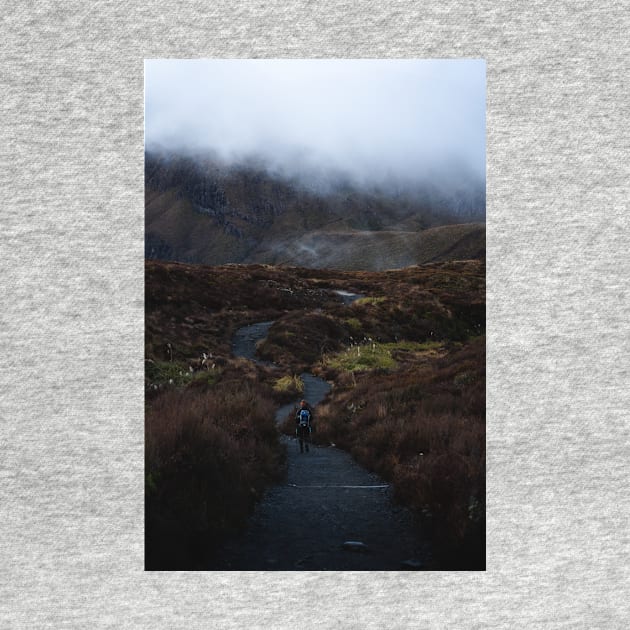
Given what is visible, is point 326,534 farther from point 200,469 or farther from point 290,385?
point 290,385

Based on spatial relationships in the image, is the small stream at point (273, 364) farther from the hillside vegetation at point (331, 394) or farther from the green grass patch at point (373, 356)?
the green grass patch at point (373, 356)

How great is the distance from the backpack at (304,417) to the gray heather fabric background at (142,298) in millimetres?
1261

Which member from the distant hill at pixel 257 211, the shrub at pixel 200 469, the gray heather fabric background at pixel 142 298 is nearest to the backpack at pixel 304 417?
the shrub at pixel 200 469

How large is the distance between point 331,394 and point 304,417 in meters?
0.39

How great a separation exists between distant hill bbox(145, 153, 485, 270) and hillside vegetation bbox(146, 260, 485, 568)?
256 millimetres

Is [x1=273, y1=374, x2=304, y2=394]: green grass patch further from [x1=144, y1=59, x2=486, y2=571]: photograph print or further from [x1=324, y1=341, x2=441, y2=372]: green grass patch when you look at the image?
[x1=324, y1=341, x2=441, y2=372]: green grass patch

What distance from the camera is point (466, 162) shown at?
3.94m

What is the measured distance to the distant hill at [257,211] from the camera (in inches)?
159

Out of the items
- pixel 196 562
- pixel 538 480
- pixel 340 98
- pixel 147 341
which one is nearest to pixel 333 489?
pixel 196 562

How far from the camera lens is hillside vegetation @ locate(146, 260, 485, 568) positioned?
11.8 feet

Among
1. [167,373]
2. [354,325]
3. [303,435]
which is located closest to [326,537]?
[303,435]

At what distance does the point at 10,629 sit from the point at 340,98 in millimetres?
4850

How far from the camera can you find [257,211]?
5473 mm

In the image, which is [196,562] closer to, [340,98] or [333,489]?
[333,489]
